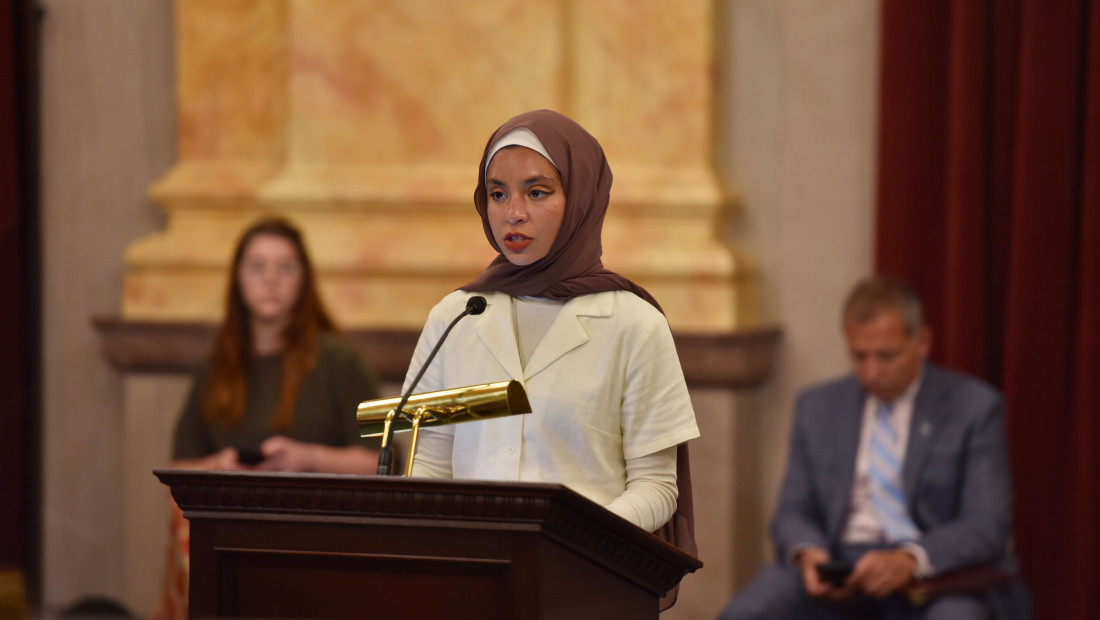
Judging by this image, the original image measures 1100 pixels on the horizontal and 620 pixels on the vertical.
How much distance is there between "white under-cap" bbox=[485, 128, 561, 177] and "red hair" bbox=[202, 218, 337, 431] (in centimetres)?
216

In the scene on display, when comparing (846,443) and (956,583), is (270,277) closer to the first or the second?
(846,443)

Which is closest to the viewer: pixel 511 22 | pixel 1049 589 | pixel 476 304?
pixel 476 304

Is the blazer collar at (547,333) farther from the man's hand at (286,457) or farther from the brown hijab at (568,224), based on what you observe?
the man's hand at (286,457)

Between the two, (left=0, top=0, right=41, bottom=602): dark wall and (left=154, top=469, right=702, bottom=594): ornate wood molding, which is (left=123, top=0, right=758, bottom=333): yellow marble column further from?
(left=154, top=469, right=702, bottom=594): ornate wood molding

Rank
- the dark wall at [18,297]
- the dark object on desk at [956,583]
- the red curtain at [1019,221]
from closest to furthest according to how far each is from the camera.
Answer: the dark object on desk at [956,583] < the red curtain at [1019,221] < the dark wall at [18,297]

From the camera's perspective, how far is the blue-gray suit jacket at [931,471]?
3.66m

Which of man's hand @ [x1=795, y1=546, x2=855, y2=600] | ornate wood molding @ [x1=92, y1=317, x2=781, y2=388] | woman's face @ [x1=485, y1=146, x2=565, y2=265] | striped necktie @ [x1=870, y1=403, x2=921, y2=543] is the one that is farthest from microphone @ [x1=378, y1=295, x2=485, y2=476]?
ornate wood molding @ [x1=92, y1=317, x2=781, y2=388]

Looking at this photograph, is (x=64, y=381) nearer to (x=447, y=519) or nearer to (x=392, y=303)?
(x=392, y=303)

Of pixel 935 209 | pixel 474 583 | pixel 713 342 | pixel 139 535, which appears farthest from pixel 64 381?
pixel 474 583

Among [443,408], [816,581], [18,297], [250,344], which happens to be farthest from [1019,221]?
[18,297]

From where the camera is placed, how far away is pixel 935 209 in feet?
14.1

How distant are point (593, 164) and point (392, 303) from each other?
283 centimetres

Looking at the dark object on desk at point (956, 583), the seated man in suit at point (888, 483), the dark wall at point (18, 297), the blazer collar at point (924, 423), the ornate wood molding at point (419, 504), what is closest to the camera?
the ornate wood molding at point (419, 504)

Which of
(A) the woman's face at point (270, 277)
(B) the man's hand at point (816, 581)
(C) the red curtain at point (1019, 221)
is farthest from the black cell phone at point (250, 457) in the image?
(C) the red curtain at point (1019, 221)
